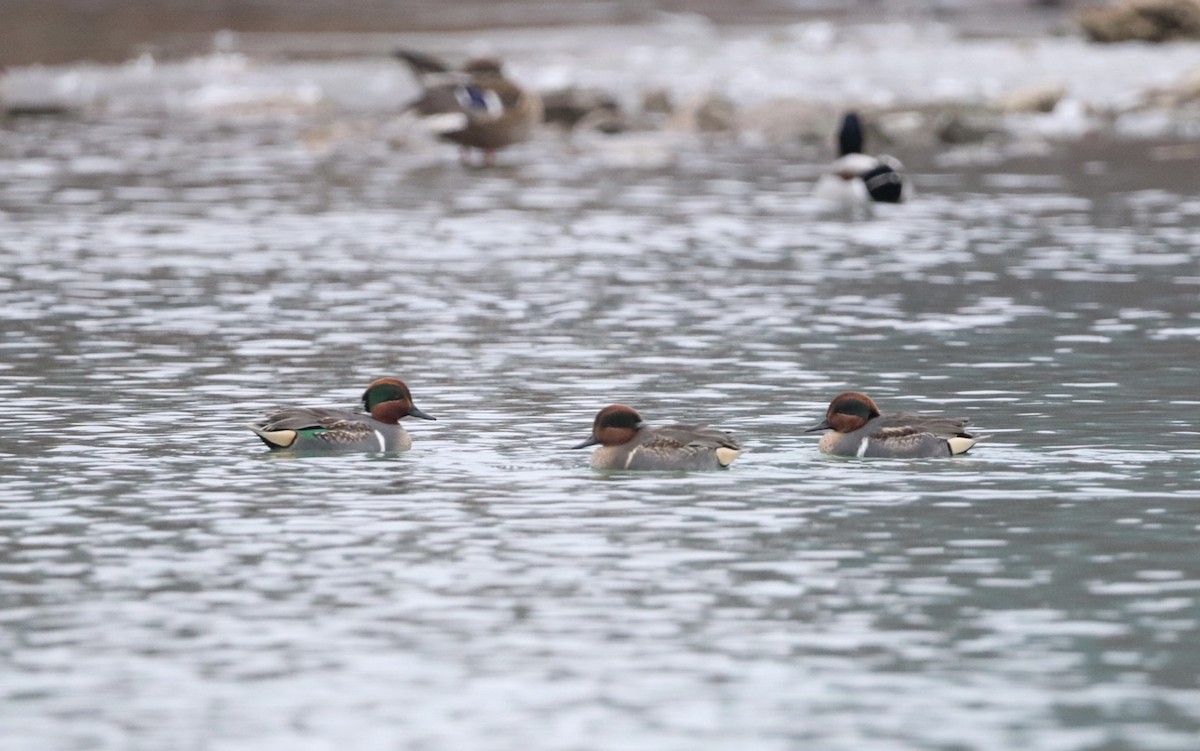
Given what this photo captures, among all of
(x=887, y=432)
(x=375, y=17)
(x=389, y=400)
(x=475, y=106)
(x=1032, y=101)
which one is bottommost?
(x=887, y=432)

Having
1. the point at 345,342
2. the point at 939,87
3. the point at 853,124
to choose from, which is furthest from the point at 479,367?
the point at 939,87

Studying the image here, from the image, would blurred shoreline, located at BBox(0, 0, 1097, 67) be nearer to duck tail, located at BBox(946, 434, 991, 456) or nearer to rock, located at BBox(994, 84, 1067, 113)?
rock, located at BBox(994, 84, 1067, 113)

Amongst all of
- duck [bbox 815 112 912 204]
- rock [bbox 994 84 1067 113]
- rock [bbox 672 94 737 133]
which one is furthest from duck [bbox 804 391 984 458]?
rock [bbox 994 84 1067 113]

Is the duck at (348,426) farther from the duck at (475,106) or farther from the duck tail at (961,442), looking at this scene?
the duck at (475,106)

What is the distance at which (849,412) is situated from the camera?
15.7 m

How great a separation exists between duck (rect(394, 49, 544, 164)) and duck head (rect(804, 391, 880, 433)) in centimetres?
2429

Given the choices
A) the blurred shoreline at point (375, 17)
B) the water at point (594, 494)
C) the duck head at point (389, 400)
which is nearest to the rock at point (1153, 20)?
the blurred shoreline at point (375, 17)

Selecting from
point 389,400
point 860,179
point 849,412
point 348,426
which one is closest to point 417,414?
point 389,400

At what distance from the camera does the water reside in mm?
10414

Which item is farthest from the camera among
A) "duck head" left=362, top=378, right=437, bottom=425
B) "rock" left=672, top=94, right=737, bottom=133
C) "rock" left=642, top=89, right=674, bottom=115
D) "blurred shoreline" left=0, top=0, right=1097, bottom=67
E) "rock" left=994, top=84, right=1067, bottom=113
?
"blurred shoreline" left=0, top=0, right=1097, bottom=67

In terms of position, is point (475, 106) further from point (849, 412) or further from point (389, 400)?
point (849, 412)

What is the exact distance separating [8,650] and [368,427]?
5.06 m

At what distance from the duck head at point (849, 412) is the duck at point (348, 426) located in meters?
2.78

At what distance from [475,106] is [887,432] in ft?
82.5
